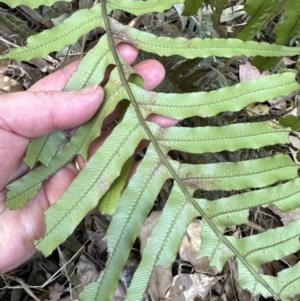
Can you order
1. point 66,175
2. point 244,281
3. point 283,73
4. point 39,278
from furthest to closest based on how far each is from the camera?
point 39,278, point 66,175, point 283,73, point 244,281

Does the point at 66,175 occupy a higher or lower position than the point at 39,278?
higher

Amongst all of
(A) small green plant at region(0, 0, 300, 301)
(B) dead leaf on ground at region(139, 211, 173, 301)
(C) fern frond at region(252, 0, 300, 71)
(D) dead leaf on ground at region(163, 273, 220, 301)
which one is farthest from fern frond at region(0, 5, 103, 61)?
(D) dead leaf on ground at region(163, 273, 220, 301)

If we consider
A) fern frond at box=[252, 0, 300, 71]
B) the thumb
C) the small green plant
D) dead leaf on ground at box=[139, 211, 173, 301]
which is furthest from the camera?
dead leaf on ground at box=[139, 211, 173, 301]

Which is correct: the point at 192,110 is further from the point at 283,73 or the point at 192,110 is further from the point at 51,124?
the point at 51,124

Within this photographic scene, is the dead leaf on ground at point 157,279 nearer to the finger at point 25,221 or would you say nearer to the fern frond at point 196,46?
the finger at point 25,221

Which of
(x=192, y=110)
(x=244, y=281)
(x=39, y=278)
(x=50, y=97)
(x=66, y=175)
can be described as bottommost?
(x=39, y=278)

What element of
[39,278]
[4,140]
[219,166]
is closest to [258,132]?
[219,166]

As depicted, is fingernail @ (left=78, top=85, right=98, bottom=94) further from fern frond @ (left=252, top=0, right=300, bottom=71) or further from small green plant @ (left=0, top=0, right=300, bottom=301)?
fern frond @ (left=252, top=0, right=300, bottom=71)

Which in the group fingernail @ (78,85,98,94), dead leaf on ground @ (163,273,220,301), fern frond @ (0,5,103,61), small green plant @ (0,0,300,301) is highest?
fern frond @ (0,5,103,61)
